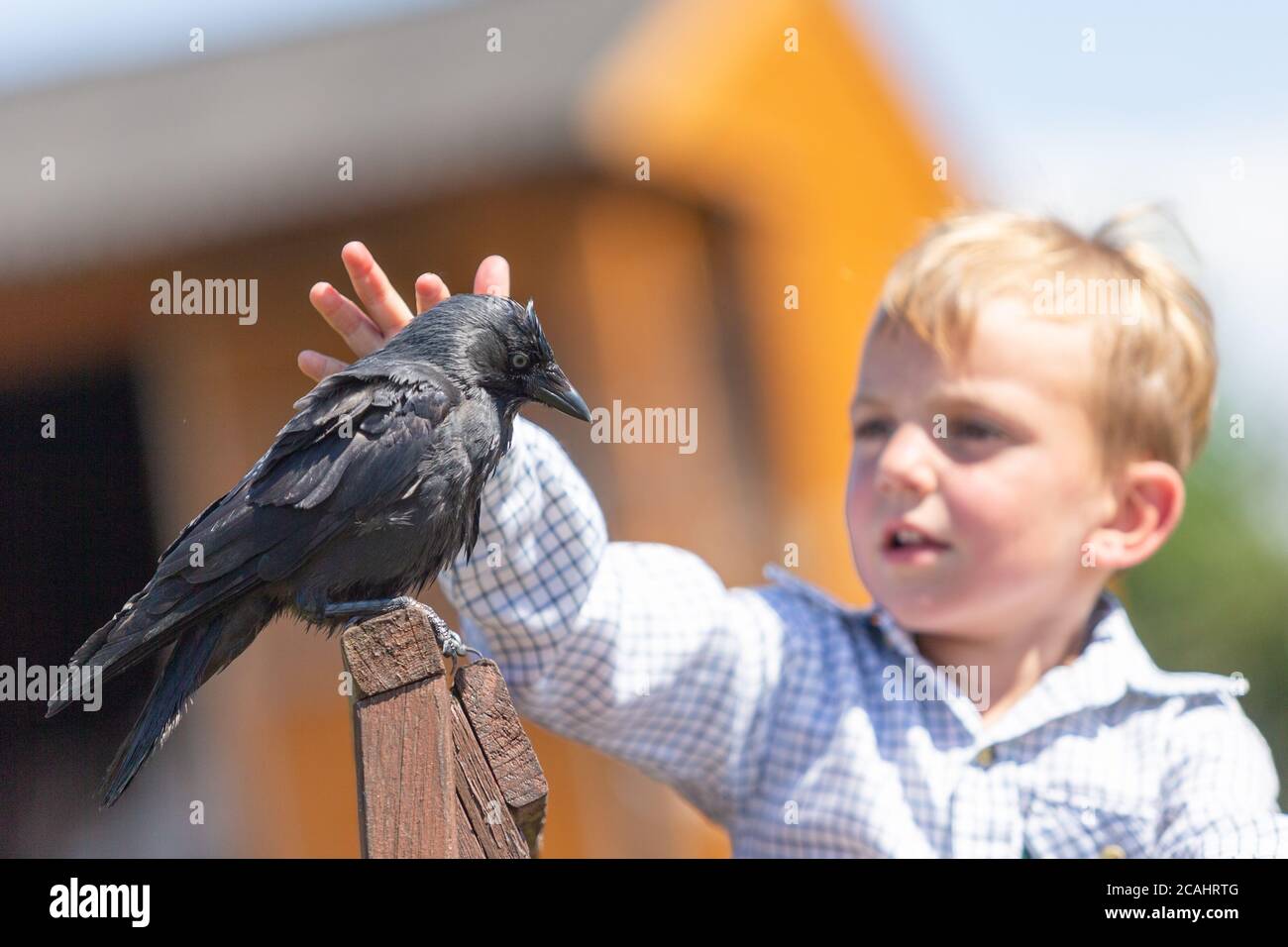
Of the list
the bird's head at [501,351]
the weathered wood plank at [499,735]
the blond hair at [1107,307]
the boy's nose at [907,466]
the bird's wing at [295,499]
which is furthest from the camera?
the blond hair at [1107,307]

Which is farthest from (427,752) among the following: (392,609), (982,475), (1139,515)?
(1139,515)

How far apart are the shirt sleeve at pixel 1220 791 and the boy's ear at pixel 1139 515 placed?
35 cm

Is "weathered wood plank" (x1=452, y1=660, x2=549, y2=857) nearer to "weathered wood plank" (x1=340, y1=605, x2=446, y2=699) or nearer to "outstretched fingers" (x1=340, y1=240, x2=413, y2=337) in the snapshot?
"weathered wood plank" (x1=340, y1=605, x2=446, y2=699)

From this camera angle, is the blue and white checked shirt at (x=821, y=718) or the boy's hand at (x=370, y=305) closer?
the boy's hand at (x=370, y=305)

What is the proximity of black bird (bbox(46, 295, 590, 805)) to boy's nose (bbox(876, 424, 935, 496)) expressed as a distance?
0.93 m

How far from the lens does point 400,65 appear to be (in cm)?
612

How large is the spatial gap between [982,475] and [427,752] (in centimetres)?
141

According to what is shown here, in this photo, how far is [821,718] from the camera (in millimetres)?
2682

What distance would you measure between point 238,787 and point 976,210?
14.0 ft

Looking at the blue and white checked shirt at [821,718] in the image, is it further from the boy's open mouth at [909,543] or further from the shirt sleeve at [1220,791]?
the boy's open mouth at [909,543]

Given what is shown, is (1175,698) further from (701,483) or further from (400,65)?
(400,65)

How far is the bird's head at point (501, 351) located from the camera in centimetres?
202

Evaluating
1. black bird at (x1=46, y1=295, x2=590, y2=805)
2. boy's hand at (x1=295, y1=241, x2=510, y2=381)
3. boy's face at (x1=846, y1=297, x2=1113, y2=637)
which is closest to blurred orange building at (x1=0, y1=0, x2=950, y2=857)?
boy's face at (x1=846, y1=297, x2=1113, y2=637)

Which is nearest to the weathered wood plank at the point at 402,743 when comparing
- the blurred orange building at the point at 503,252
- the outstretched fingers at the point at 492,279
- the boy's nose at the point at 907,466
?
the outstretched fingers at the point at 492,279
